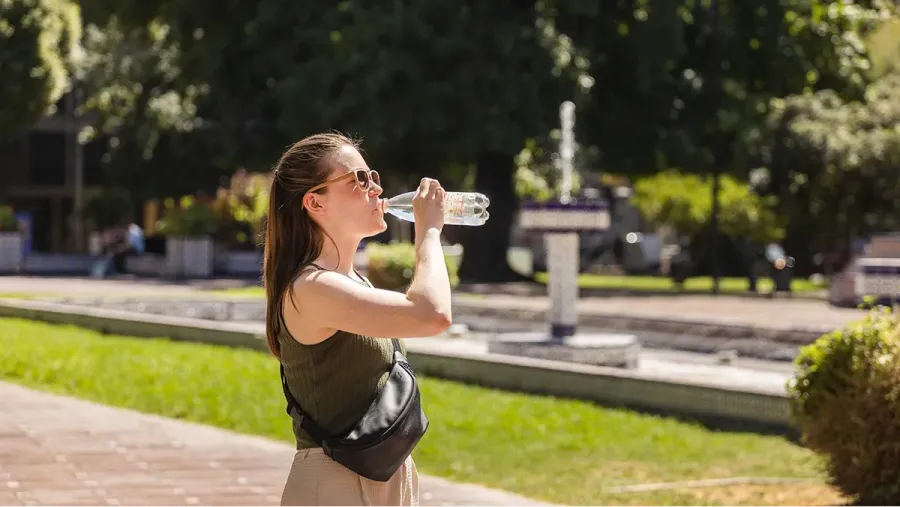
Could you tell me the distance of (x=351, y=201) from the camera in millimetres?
3967

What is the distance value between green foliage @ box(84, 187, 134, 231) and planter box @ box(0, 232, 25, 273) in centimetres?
1031

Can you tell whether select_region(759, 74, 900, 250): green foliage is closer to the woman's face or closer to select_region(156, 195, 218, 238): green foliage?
select_region(156, 195, 218, 238): green foliage

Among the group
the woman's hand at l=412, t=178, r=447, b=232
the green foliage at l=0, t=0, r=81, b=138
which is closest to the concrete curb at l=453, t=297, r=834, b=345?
the woman's hand at l=412, t=178, r=447, b=232

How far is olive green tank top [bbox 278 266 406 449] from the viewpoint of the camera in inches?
153

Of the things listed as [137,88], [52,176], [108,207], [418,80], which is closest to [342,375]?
[418,80]

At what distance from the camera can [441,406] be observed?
12711mm

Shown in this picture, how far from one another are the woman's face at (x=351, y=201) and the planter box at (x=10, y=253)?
37473 mm

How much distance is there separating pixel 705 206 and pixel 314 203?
141 ft

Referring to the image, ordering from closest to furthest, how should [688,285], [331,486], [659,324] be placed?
[331,486]
[659,324]
[688,285]

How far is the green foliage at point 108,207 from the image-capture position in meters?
50.8

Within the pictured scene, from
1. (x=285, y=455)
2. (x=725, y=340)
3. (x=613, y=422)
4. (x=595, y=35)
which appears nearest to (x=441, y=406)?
(x=613, y=422)

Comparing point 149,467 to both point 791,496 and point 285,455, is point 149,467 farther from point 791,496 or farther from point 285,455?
point 791,496

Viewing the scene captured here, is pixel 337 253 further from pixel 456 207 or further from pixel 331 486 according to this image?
pixel 331 486

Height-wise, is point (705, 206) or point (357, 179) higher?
point (357, 179)
